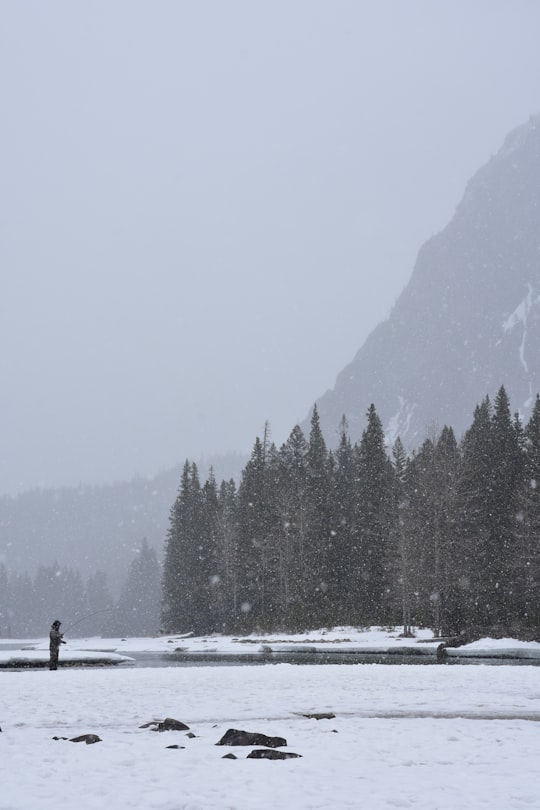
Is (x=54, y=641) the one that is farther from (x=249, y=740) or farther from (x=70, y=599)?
(x=70, y=599)

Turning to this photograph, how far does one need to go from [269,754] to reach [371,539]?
200 ft

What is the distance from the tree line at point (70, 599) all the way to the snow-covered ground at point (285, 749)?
13364cm

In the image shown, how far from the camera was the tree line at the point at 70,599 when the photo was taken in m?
151

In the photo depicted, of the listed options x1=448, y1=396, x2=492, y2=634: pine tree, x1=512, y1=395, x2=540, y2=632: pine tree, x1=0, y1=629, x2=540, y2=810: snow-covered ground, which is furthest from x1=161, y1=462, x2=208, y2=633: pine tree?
x1=0, y1=629, x2=540, y2=810: snow-covered ground

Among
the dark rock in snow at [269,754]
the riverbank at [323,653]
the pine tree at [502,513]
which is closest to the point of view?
the dark rock in snow at [269,754]

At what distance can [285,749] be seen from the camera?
1106cm

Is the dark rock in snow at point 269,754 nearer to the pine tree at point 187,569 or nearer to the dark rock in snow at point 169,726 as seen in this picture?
the dark rock in snow at point 169,726

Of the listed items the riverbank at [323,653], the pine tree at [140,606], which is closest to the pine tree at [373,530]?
the riverbank at [323,653]

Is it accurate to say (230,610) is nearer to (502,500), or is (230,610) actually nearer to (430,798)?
(502,500)

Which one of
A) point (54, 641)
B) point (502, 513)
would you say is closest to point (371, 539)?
point (502, 513)

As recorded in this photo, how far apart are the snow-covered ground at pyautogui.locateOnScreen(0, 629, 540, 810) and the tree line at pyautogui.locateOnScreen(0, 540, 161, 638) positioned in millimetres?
133640

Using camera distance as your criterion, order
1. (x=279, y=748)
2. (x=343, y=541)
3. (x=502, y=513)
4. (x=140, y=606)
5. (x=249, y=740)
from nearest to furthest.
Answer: (x=279, y=748), (x=249, y=740), (x=502, y=513), (x=343, y=541), (x=140, y=606)

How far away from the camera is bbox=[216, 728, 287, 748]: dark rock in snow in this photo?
446 inches

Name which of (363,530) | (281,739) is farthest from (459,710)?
(363,530)
